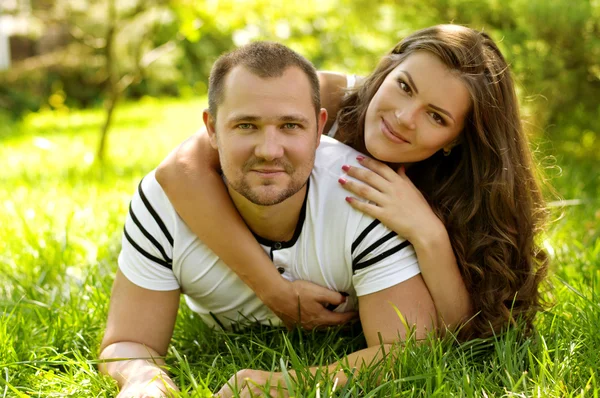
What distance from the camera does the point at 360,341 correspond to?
8.87 feet

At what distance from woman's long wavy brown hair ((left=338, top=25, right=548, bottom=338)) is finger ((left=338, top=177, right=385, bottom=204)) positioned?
12.4 inches

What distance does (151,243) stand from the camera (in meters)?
2.56

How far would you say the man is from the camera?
2324mm

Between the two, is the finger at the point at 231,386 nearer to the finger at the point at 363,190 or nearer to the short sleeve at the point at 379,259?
the short sleeve at the point at 379,259

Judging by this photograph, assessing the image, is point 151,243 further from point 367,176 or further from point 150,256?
point 367,176

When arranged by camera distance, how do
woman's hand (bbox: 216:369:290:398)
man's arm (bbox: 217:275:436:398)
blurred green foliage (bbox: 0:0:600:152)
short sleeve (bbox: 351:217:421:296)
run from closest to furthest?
1. woman's hand (bbox: 216:369:290:398)
2. man's arm (bbox: 217:275:436:398)
3. short sleeve (bbox: 351:217:421:296)
4. blurred green foliage (bbox: 0:0:600:152)

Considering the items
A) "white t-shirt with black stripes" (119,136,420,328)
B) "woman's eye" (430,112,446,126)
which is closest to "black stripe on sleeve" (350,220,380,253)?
"white t-shirt with black stripes" (119,136,420,328)

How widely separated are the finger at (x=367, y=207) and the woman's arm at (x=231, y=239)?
1.10ft

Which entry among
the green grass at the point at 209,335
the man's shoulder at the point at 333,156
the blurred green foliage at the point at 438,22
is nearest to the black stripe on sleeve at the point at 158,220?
the green grass at the point at 209,335

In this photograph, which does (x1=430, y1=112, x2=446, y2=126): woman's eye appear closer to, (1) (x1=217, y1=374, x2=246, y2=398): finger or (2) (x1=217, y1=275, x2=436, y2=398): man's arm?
(2) (x1=217, y1=275, x2=436, y2=398): man's arm

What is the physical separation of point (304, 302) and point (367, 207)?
417 millimetres

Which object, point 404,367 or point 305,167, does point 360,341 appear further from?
point 305,167

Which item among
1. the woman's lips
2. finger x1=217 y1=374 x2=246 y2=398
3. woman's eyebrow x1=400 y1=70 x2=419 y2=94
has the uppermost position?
woman's eyebrow x1=400 y1=70 x2=419 y2=94

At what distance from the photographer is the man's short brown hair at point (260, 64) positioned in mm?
2338
